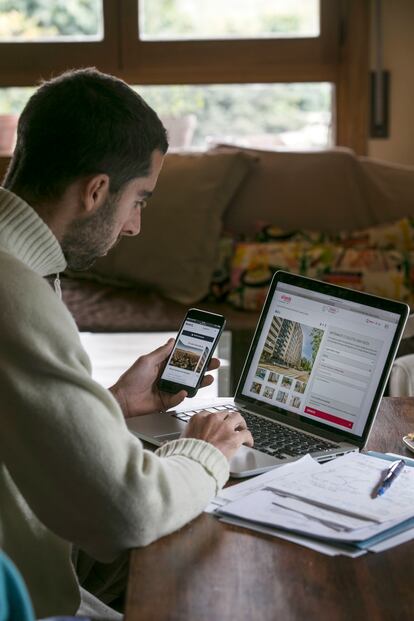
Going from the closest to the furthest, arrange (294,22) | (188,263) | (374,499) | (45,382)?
(45,382) < (374,499) < (188,263) < (294,22)

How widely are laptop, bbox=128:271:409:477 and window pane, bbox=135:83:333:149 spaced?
110 inches

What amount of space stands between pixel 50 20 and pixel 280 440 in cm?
325

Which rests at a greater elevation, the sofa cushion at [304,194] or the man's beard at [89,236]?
the man's beard at [89,236]

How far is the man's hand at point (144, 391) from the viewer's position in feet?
5.02

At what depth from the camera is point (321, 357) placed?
147 cm

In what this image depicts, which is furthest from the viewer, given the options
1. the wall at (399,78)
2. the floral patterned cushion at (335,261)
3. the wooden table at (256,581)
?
the wall at (399,78)

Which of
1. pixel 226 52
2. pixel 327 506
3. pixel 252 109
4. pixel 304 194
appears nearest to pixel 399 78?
pixel 252 109

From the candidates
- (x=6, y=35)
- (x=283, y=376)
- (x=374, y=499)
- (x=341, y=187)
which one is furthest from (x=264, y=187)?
(x=374, y=499)

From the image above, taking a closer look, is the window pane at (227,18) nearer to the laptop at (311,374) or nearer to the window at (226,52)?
the window at (226,52)

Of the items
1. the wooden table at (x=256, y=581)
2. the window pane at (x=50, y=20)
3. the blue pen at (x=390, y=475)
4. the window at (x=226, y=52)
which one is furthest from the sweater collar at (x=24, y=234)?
the window pane at (x=50, y=20)

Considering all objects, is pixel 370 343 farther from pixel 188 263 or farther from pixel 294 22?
pixel 294 22

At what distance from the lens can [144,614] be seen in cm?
91

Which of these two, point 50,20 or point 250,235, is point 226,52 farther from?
point 250,235

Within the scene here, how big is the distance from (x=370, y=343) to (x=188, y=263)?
2.12 m
